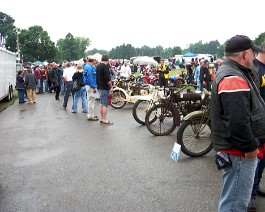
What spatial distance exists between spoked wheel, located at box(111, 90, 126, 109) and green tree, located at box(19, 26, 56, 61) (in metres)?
70.2

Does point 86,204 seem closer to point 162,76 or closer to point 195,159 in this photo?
point 195,159

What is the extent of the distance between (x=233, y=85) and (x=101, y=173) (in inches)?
127

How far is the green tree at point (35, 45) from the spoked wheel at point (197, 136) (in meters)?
77.0

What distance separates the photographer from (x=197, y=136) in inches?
234

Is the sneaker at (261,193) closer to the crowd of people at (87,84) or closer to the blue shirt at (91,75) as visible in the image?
the crowd of people at (87,84)

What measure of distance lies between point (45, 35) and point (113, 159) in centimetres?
8024

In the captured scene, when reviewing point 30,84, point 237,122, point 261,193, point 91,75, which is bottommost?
point 261,193

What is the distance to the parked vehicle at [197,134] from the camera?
5848 mm

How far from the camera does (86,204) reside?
399cm

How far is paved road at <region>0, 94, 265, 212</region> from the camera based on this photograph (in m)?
4.02

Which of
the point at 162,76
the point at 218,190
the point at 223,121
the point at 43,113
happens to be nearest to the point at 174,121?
the point at 218,190

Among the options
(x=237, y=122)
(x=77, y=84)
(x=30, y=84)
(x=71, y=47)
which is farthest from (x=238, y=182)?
(x=71, y=47)

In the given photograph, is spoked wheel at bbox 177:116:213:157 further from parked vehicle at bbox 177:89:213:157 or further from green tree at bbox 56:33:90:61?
green tree at bbox 56:33:90:61

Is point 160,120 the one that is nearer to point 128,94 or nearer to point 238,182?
point 238,182
